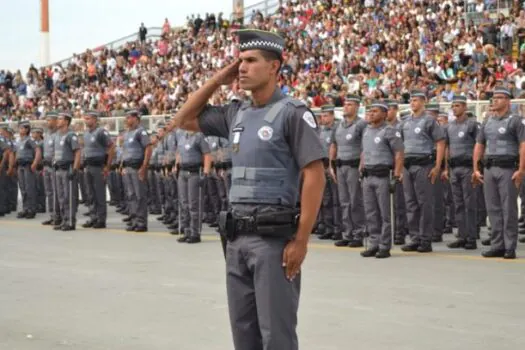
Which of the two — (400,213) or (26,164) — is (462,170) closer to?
(400,213)

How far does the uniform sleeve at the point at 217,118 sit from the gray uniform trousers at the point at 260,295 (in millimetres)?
661

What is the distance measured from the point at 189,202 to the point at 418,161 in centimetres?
370

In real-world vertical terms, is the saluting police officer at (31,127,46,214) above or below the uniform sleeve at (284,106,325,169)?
below

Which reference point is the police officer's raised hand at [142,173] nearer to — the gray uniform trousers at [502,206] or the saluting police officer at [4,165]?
the saluting police officer at [4,165]

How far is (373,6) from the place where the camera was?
29453 millimetres

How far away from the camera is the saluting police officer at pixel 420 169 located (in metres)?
13.2

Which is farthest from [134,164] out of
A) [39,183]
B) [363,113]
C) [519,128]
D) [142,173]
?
[519,128]

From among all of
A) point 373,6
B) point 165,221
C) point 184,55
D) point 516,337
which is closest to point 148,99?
point 184,55

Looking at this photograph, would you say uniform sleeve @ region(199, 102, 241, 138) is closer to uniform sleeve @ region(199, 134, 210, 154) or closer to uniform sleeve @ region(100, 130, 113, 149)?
uniform sleeve @ region(199, 134, 210, 154)

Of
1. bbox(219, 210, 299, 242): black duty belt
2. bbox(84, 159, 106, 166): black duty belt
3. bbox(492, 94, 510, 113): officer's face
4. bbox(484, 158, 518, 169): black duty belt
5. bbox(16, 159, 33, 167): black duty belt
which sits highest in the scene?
bbox(492, 94, 510, 113): officer's face

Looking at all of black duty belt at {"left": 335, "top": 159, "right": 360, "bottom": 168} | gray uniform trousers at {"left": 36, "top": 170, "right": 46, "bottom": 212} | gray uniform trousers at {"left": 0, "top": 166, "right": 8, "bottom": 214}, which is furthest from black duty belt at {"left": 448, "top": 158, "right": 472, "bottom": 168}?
gray uniform trousers at {"left": 0, "top": 166, "right": 8, "bottom": 214}

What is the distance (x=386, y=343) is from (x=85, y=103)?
1219 inches

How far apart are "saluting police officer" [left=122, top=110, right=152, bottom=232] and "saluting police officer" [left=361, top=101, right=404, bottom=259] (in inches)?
205

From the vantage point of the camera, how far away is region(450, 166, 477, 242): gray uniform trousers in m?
13.5
